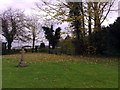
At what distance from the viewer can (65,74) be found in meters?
14.9

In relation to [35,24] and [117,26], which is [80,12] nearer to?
[117,26]

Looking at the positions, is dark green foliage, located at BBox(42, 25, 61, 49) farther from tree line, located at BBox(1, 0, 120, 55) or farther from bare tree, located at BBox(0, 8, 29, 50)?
tree line, located at BBox(1, 0, 120, 55)

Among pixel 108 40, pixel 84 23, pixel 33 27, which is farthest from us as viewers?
pixel 33 27

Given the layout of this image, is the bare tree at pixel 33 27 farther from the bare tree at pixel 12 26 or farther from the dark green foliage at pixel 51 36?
the dark green foliage at pixel 51 36

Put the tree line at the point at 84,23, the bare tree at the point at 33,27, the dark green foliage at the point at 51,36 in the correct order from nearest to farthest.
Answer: the tree line at the point at 84,23, the dark green foliage at the point at 51,36, the bare tree at the point at 33,27

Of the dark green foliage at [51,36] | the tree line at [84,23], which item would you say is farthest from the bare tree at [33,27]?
the tree line at [84,23]

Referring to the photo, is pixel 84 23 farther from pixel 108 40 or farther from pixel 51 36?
pixel 51 36

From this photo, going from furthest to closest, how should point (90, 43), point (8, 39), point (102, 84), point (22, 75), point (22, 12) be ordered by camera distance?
point (22, 12), point (8, 39), point (90, 43), point (22, 75), point (102, 84)

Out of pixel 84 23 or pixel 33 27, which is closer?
pixel 84 23

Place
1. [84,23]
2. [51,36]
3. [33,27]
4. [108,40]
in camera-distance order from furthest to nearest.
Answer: [33,27], [51,36], [84,23], [108,40]

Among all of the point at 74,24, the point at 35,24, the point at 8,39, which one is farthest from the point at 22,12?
the point at 74,24

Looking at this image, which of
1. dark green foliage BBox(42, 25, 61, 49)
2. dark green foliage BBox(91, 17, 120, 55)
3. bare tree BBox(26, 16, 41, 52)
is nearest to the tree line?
dark green foliage BBox(91, 17, 120, 55)

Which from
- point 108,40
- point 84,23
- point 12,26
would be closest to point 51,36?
point 12,26

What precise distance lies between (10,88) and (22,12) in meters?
49.7
